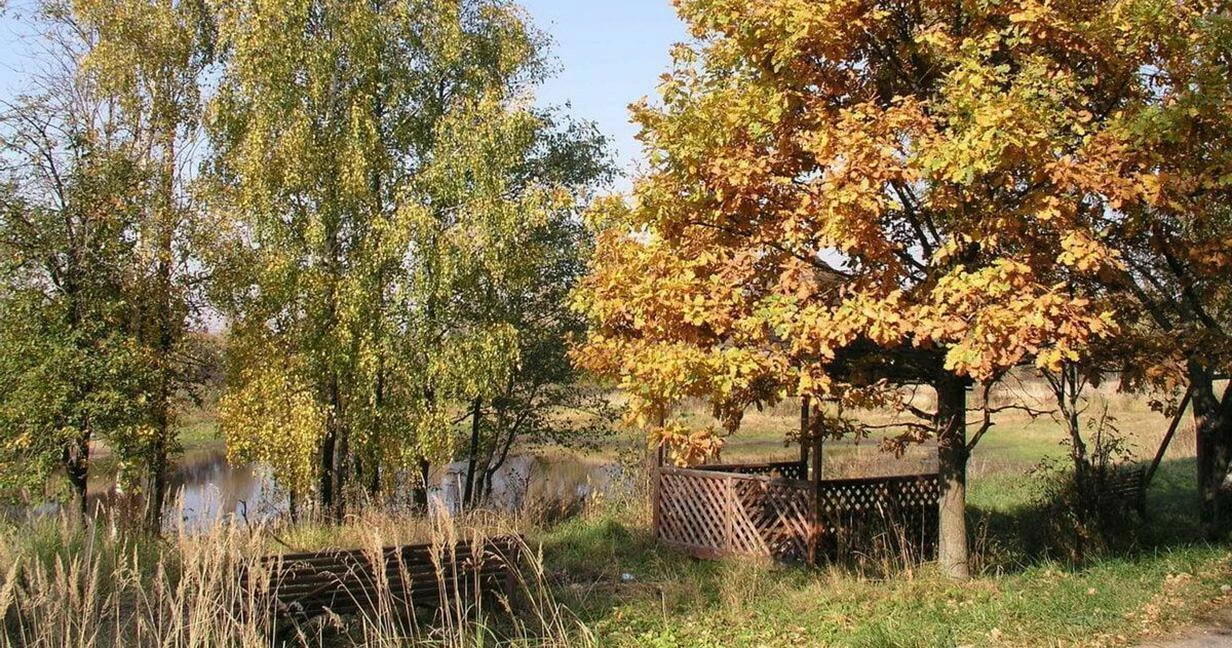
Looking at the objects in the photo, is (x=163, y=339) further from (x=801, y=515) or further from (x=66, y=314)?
(x=801, y=515)

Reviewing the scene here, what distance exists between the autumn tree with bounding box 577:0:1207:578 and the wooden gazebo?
1.79 metres

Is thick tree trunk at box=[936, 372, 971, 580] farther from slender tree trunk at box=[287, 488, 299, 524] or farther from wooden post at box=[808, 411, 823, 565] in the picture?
slender tree trunk at box=[287, 488, 299, 524]

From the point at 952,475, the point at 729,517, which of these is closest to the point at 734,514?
the point at 729,517

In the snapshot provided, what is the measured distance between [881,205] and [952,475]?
3343 millimetres

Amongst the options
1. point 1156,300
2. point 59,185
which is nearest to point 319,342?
point 59,185

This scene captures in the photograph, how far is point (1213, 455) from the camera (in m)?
A: 10.4

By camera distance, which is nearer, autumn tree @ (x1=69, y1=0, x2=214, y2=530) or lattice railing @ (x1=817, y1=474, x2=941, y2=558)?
lattice railing @ (x1=817, y1=474, x2=941, y2=558)

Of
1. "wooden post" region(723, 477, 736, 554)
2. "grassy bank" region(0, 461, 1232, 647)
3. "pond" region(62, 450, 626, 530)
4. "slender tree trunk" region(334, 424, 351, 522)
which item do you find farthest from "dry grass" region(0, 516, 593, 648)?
"slender tree trunk" region(334, 424, 351, 522)

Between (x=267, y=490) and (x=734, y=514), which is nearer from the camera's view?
(x=734, y=514)

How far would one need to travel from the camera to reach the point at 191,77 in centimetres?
1614

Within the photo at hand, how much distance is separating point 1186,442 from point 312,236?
64.4 feet

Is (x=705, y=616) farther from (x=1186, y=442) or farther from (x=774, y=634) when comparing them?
(x=1186, y=442)

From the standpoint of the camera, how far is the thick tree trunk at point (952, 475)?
8414 mm

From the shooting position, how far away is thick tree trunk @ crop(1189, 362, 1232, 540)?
995 cm
